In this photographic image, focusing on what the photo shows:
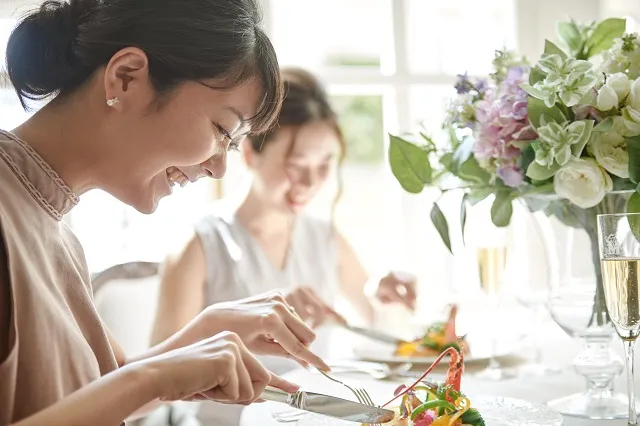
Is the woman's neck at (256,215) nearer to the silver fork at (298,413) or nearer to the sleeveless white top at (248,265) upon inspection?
the sleeveless white top at (248,265)

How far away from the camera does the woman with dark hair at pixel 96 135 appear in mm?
954

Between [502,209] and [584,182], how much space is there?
19cm

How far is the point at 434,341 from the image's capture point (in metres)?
1.82

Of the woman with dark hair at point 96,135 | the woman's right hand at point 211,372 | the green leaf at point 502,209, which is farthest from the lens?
the green leaf at point 502,209

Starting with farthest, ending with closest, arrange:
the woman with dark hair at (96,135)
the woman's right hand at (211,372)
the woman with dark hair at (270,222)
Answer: the woman with dark hair at (270,222), the woman with dark hair at (96,135), the woman's right hand at (211,372)

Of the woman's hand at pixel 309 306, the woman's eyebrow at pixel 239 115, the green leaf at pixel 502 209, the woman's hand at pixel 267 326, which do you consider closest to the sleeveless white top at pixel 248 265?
the woman's hand at pixel 309 306

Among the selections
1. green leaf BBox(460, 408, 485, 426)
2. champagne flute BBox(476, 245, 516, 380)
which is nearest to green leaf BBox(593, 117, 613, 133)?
green leaf BBox(460, 408, 485, 426)

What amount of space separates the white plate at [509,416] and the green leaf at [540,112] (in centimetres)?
42

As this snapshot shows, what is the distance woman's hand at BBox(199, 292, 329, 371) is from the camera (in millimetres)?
1220

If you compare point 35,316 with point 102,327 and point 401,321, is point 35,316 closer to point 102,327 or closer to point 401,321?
point 102,327

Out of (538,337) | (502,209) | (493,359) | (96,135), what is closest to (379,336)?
(493,359)

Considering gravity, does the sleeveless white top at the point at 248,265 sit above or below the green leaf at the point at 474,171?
below

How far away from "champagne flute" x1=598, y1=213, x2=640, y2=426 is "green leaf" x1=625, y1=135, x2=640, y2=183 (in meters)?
0.18

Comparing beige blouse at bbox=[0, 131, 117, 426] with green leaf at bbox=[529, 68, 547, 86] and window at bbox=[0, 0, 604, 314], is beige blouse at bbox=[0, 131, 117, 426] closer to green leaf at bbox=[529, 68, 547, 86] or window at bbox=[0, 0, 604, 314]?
green leaf at bbox=[529, 68, 547, 86]
